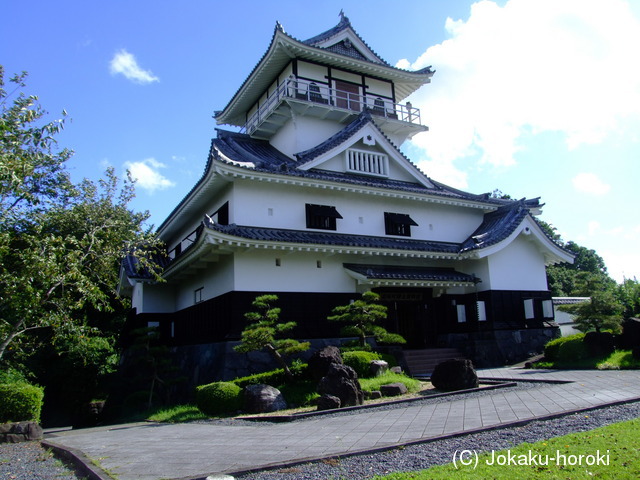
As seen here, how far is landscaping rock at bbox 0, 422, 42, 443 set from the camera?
12.2 meters

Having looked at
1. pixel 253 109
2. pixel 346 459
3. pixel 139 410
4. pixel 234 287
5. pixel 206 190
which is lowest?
pixel 139 410

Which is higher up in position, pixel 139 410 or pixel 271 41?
pixel 271 41

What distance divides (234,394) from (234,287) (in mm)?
4949

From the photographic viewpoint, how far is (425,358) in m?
19.9

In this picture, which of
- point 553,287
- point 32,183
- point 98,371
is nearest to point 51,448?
point 32,183

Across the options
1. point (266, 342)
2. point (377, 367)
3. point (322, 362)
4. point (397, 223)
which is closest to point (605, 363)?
point (377, 367)

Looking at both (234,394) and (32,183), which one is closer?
(234,394)

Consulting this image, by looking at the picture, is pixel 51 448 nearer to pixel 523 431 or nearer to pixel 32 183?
pixel 523 431

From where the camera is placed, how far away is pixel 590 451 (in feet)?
22.3

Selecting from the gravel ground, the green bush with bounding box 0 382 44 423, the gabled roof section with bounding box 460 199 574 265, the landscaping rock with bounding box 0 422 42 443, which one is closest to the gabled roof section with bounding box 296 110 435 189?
the gabled roof section with bounding box 460 199 574 265

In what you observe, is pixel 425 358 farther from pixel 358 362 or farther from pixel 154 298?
pixel 154 298

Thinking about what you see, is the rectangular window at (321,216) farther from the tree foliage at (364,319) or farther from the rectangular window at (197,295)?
the rectangular window at (197,295)

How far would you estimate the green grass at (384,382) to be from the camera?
1420cm

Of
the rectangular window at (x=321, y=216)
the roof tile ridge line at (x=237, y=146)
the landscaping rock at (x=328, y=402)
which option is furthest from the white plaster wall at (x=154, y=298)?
the landscaping rock at (x=328, y=402)
